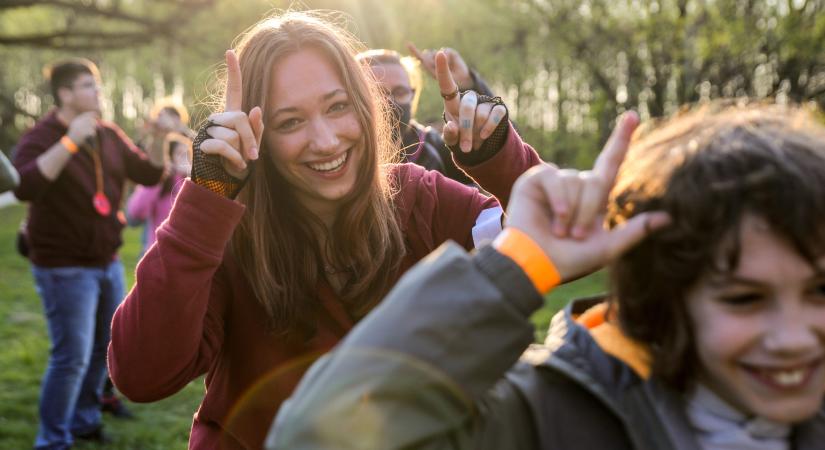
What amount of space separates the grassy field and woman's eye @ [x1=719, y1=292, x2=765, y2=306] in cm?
429

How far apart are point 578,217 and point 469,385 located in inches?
12.0

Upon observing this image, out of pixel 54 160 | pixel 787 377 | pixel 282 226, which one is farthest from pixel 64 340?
pixel 787 377

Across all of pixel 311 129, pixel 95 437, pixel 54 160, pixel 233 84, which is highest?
pixel 233 84

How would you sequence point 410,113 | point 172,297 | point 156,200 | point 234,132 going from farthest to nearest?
point 156,200, point 410,113, point 234,132, point 172,297

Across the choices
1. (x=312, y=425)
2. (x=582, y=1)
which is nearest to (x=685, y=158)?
(x=312, y=425)

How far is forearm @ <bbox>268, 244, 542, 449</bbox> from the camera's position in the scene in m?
1.20

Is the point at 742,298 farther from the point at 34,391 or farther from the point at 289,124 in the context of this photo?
the point at 34,391

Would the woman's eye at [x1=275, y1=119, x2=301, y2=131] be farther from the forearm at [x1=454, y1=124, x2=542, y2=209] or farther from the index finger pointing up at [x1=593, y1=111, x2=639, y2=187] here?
the index finger pointing up at [x1=593, y1=111, x2=639, y2=187]

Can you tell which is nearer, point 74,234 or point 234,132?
point 234,132

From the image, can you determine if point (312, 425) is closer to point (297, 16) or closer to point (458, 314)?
point (458, 314)

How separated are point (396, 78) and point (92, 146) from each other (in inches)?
74.6

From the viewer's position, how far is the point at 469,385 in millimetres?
1255

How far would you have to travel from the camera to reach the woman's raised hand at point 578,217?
4.33 feet

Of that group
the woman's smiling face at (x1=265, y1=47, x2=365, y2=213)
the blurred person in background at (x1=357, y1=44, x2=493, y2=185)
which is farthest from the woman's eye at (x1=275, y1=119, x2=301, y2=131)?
the blurred person in background at (x1=357, y1=44, x2=493, y2=185)
